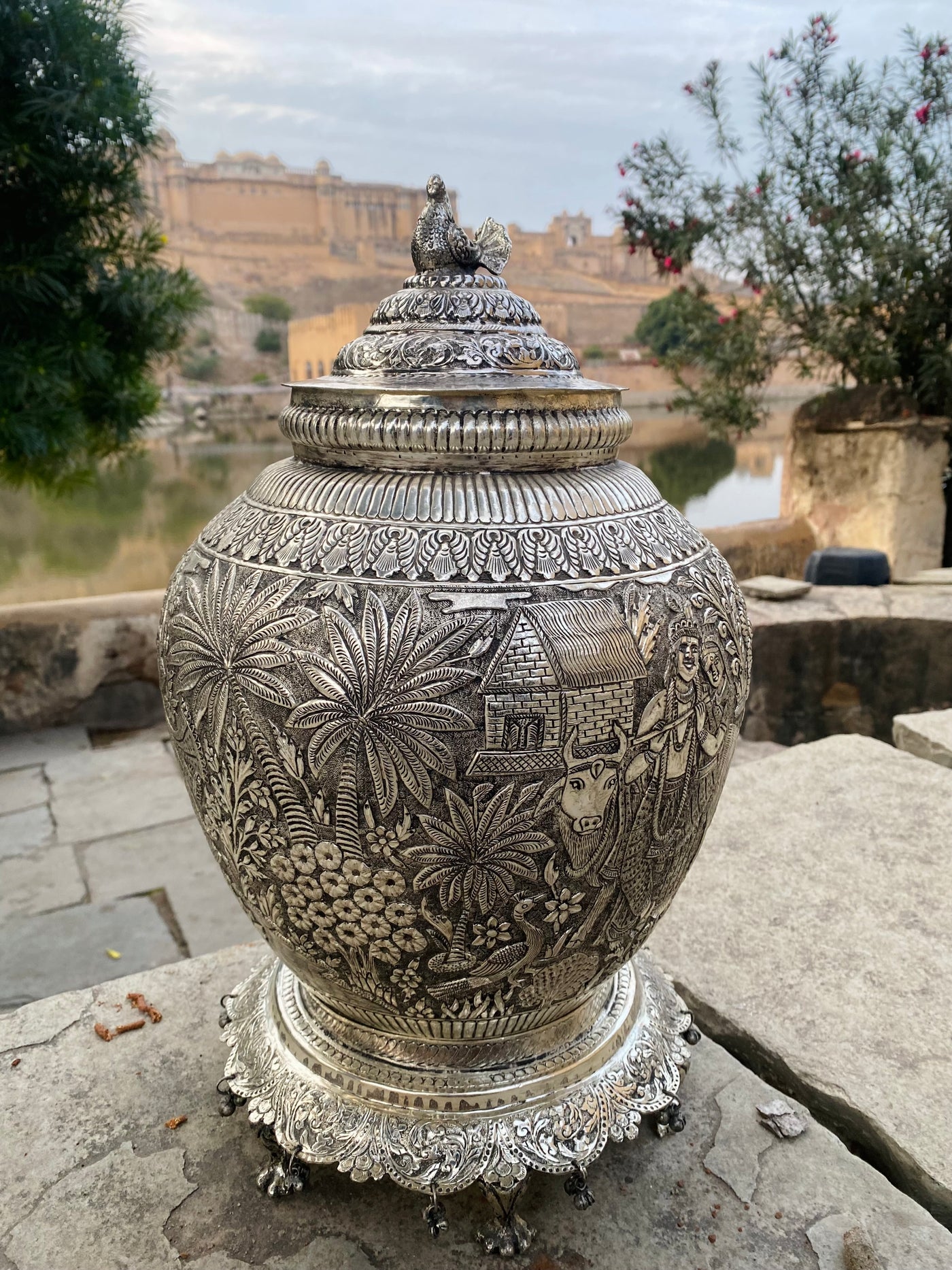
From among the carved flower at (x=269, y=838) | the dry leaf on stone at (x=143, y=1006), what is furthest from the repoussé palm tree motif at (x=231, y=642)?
the dry leaf on stone at (x=143, y=1006)

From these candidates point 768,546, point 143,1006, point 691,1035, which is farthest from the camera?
point 768,546

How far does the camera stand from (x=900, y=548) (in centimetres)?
569

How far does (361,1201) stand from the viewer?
4.48 feet

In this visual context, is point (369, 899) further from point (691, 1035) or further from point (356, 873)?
point (691, 1035)

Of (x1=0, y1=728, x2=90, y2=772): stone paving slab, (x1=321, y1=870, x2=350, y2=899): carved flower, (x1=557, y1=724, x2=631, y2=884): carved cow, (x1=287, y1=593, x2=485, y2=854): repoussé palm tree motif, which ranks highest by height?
(x1=287, y1=593, x2=485, y2=854): repoussé palm tree motif

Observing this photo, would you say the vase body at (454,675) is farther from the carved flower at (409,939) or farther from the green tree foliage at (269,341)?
the green tree foliage at (269,341)

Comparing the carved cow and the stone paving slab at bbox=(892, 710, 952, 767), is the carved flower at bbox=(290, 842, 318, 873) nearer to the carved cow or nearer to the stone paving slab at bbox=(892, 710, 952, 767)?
the carved cow

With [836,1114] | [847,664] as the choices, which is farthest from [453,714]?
[847,664]

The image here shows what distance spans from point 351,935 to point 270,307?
37.5 meters

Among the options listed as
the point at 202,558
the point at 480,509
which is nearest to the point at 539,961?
the point at 480,509

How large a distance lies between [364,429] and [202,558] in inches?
11.5

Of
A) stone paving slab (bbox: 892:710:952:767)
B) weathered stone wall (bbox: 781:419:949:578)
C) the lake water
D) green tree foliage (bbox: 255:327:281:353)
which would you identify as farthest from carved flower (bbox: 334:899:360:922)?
green tree foliage (bbox: 255:327:281:353)

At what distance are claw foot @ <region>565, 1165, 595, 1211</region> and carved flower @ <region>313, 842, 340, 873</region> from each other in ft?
1.95

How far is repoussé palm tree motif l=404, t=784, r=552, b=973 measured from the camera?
1.07m
